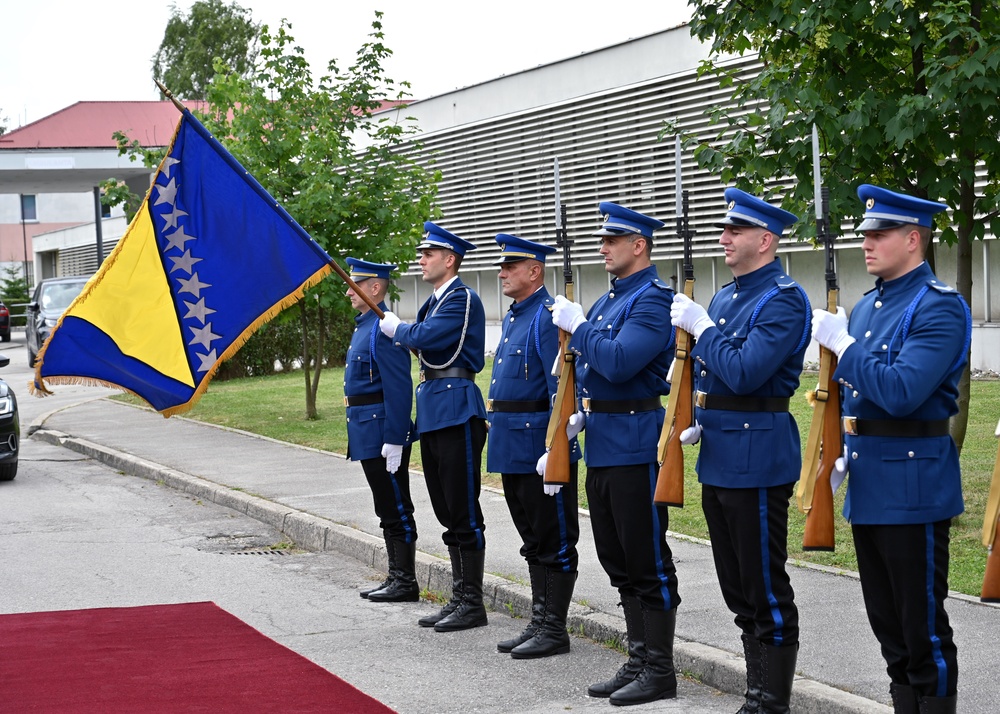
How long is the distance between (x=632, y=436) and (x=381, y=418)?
2.39 metres

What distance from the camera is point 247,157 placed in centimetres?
1642

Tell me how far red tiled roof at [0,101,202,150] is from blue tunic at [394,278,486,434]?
55.8 m

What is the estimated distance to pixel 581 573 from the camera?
312 inches

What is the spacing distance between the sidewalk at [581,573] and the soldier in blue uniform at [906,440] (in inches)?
28.4

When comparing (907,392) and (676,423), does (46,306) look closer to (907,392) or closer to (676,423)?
(676,423)

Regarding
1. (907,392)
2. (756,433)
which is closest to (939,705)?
(907,392)

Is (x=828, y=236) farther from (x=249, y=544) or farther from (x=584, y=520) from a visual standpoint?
(x=249, y=544)

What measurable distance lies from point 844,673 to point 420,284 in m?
26.9

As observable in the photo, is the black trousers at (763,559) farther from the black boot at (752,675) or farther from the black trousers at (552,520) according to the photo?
the black trousers at (552,520)

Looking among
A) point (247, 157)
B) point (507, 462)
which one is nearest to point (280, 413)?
point (247, 157)

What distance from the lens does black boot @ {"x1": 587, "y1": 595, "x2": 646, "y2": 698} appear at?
5.80 meters

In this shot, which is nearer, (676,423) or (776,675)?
(776,675)

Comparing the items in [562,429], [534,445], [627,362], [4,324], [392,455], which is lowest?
[392,455]

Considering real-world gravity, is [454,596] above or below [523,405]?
below
